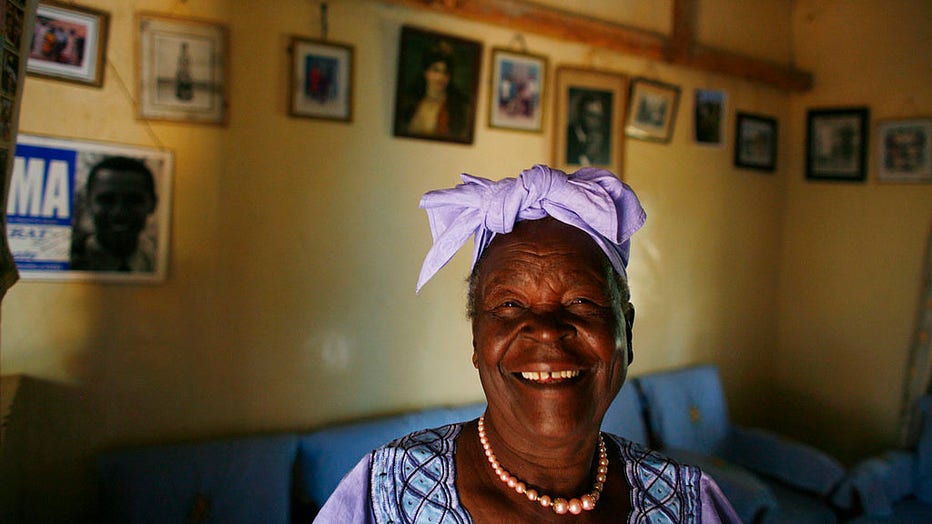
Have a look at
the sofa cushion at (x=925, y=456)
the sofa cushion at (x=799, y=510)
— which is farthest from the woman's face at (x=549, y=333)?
the sofa cushion at (x=925, y=456)

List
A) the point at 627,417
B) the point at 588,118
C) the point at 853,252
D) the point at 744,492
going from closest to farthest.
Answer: the point at 744,492, the point at 627,417, the point at 588,118, the point at 853,252

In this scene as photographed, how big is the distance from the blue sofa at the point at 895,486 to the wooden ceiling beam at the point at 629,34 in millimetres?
2161

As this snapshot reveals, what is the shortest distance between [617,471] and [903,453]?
295 cm

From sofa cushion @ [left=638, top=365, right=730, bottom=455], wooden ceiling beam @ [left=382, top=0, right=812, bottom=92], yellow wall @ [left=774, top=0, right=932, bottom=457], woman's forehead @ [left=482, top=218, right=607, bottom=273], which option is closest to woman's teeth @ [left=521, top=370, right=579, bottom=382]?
woman's forehead @ [left=482, top=218, right=607, bottom=273]

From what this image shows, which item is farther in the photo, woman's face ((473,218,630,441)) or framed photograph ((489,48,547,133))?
framed photograph ((489,48,547,133))

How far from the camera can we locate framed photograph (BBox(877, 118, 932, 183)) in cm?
347

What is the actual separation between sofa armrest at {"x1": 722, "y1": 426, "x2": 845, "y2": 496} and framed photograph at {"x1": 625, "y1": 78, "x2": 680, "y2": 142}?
182cm

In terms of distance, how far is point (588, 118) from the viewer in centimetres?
307

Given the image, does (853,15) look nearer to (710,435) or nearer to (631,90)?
(631,90)

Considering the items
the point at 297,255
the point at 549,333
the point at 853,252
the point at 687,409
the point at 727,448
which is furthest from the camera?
the point at 853,252

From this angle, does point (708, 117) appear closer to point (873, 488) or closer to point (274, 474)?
point (873, 488)

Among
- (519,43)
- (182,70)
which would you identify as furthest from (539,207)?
(519,43)

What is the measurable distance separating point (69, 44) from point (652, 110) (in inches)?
109

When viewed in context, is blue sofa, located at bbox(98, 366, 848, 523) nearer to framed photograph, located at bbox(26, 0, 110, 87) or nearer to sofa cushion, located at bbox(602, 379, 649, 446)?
sofa cushion, located at bbox(602, 379, 649, 446)
